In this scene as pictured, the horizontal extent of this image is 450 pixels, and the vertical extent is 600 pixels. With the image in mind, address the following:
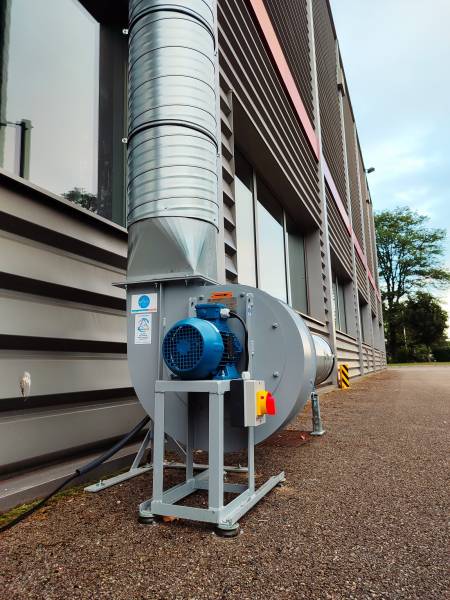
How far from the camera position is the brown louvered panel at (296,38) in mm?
7520

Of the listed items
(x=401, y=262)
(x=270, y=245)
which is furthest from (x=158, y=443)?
(x=401, y=262)

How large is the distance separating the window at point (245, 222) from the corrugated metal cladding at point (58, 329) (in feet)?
10.3

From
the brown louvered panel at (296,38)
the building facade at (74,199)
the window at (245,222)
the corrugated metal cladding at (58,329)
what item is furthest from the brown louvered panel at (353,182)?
the corrugated metal cladding at (58,329)

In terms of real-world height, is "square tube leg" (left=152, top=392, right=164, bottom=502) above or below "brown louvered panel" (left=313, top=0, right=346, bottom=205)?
below

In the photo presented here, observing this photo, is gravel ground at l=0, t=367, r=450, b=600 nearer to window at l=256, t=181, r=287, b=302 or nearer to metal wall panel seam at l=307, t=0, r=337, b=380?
window at l=256, t=181, r=287, b=302

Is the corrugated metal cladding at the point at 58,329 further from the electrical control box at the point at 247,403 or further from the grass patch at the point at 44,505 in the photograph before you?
the electrical control box at the point at 247,403

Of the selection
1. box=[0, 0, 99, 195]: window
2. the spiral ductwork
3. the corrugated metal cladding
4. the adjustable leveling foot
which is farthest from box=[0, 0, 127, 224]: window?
the adjustable leveling foot

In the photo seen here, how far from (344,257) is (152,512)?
42.6ft

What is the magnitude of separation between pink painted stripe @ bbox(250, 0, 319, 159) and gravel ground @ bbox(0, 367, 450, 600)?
610 cm

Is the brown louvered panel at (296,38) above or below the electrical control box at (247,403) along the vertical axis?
above

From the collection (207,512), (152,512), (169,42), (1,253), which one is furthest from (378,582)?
(169,42)

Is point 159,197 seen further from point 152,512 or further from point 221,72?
point 221,72

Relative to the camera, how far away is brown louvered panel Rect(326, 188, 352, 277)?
11733mm

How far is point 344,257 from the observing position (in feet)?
46.2
